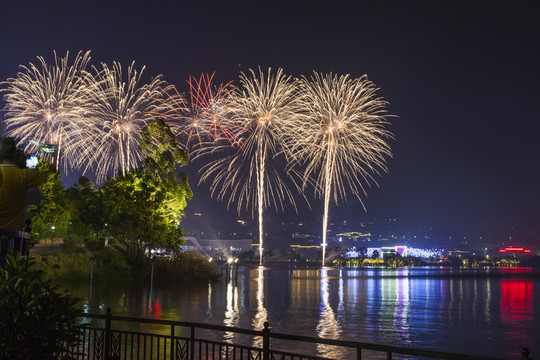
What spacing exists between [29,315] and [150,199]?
47.4m

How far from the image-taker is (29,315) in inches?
288

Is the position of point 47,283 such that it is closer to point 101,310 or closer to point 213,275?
point 101,310

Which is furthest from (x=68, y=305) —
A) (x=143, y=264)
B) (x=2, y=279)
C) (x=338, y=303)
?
(x=143, y=264)

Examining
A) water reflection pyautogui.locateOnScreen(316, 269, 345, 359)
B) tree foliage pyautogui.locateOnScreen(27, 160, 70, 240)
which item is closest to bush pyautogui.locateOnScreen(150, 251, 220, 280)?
tree foliage pyautogui.locateOnScreen(27, 160, 70, 240)

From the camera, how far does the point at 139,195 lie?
52.4 m

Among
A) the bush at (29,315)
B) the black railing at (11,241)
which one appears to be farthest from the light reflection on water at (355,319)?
the bush at (29,315)

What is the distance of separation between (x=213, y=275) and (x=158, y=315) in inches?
1392

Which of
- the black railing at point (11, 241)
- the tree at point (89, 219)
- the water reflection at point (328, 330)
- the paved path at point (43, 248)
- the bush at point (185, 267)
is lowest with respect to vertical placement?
the water reflection at point (328, 330)

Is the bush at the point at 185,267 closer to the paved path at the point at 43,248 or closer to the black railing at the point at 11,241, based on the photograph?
the paved path at the point at 43,248

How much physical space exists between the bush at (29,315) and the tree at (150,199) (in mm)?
45408

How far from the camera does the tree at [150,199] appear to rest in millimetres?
52469

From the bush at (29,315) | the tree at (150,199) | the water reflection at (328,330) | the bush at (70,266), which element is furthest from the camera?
the tree at (150,199)

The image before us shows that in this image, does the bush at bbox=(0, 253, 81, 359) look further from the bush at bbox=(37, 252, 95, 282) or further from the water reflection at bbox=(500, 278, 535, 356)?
the bush at bbox=(37, 252, 95, 282)

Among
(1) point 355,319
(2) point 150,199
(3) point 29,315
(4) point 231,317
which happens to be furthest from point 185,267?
(3) point 29,315
